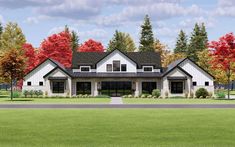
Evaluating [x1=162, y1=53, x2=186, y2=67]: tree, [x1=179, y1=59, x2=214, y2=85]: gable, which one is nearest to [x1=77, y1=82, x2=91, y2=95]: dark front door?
[x1=179, y1=59, x2=214, y2=85]: gable

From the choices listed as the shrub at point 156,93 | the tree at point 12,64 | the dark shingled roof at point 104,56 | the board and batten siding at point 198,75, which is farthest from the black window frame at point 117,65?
the tree at point 12,64

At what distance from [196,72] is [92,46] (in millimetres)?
45424

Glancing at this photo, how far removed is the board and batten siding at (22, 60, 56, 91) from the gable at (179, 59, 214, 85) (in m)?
21.7

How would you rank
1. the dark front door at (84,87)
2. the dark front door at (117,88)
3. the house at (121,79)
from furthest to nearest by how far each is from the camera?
the dark front door at (84,87) < the dark front door at (117,88) < the house at (121,79)

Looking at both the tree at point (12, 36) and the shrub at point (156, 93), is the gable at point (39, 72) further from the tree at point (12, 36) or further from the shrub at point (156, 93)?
the tree at point (12, 36)

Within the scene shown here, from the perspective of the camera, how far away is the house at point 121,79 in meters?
70.1

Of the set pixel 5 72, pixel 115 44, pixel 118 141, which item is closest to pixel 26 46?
pixel 115 44

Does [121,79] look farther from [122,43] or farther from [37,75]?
[122,43]

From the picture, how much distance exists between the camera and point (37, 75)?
2876 inches

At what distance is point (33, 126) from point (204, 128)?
26.5 ft

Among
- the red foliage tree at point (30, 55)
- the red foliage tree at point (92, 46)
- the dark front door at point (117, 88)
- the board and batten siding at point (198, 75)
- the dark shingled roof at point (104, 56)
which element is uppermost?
the red foliage tree at point (92, 46)

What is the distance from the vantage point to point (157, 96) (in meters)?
68.1

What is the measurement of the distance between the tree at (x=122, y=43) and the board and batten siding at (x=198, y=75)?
45.2m

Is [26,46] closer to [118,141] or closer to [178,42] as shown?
[178,42]
